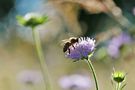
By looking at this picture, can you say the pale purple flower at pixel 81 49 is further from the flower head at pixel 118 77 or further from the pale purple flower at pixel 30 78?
the pale purple flower at pixel 30 78

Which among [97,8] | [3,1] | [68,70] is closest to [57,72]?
[68,70]

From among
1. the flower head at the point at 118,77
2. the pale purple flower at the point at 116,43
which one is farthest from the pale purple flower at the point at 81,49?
the pale purple flower at the point at 116,43

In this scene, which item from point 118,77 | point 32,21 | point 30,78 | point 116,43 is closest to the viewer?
point 118,77

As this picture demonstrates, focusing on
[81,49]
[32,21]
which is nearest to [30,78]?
[32,21]

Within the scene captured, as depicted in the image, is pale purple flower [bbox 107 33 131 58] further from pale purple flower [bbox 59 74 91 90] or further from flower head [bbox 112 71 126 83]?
flower head [bbox 112 71 126 83]

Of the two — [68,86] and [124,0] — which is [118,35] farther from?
[124,0]

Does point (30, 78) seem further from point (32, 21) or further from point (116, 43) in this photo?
point (32, 21)

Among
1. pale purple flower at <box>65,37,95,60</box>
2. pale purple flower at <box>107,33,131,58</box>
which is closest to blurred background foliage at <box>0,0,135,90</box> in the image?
pale purple flower at <box>107,33,131,58</box>
